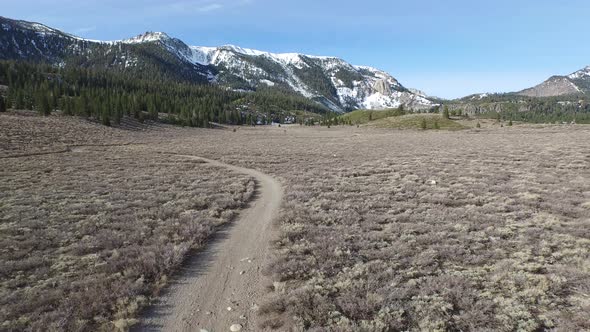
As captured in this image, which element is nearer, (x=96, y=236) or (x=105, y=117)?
(x=96, y=236)

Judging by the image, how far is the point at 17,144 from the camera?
2050 inches

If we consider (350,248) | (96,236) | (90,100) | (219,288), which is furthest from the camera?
(90,100)

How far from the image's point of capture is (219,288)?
10453 mm

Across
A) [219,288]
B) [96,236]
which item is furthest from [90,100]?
[219,288]

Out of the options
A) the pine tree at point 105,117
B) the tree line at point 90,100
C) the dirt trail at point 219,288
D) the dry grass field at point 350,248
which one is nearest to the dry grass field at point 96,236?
the dry grass field at point 350,248

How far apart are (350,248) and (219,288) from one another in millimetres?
5274

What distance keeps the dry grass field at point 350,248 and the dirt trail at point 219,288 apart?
605 millimetres

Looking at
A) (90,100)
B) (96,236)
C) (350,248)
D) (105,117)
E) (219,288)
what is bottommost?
(219,288)

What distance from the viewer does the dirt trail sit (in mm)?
8758

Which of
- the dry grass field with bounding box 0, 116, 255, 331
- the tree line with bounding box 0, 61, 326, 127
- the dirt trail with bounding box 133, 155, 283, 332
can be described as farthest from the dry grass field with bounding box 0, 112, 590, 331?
the tree line with bounding box 0, 61, 326, 127

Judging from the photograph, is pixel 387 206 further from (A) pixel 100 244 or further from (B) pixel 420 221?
(A) pixel 100 244

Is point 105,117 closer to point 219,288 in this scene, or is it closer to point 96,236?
point 96,236

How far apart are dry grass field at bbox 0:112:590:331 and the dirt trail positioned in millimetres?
605

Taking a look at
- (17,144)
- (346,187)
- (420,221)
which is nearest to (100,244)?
(420,221)
